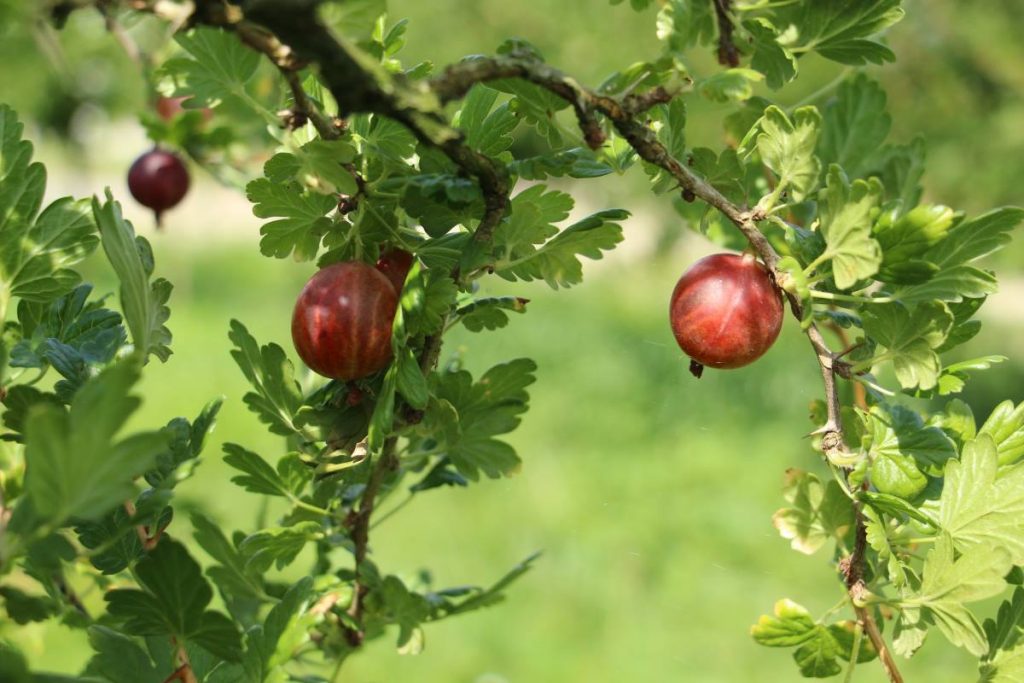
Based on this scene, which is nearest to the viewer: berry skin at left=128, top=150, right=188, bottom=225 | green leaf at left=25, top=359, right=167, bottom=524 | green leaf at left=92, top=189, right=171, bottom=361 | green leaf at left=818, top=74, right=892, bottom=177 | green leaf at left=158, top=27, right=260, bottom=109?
green leaf at left=25, top=359, right=167, bottom=524

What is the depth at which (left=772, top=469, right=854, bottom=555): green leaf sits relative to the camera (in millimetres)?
708

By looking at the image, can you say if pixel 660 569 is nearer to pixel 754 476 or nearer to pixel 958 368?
pixel 754 476

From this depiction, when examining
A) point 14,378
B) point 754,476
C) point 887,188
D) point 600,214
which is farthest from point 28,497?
point 754,476

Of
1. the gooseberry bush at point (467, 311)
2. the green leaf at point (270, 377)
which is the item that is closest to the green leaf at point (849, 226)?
the gooseberry bush at point (467, 311)

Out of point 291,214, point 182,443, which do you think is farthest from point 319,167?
point 182,443

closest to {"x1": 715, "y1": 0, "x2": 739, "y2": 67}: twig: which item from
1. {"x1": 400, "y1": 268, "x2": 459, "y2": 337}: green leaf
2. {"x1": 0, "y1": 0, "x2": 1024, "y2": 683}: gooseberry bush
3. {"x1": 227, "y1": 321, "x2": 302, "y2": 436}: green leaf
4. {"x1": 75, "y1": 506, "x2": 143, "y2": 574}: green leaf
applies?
{"x1": 0, "y1": 0, "x2": 1024, "y2": 683}: gooseberry bush

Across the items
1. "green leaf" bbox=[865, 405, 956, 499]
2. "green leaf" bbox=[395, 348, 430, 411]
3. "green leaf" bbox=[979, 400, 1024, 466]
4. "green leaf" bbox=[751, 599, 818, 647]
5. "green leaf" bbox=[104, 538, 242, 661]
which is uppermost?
"green leaf" bbox=[395, 348, 430, 411]

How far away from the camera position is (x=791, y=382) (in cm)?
415

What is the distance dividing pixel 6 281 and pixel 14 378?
0.19 ft

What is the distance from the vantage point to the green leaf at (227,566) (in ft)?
2.36

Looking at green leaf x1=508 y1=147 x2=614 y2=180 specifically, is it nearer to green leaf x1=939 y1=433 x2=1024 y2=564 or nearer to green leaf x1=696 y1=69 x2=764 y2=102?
green leaf x1=696 y1=69 x2=764 y2=102

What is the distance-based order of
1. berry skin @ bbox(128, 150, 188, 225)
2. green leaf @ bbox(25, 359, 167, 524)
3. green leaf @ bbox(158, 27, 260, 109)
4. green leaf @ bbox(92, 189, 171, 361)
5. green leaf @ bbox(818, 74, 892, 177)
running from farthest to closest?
berry skin @ bbox(128, 150, 188, 225), green leaf @ bbox(818, 74, 892, 177), green leaf @ bbox(158, 27, 260, 109), green leaf @ bbox(92, 189, 171, 361), green leaf @ bbox(25, 359, 167, 524)

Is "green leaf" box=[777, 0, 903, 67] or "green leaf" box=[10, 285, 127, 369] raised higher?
"green leaf" box=[777, 0, 903, 67]

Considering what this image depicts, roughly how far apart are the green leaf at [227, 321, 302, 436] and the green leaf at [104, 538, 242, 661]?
0.14 meters
